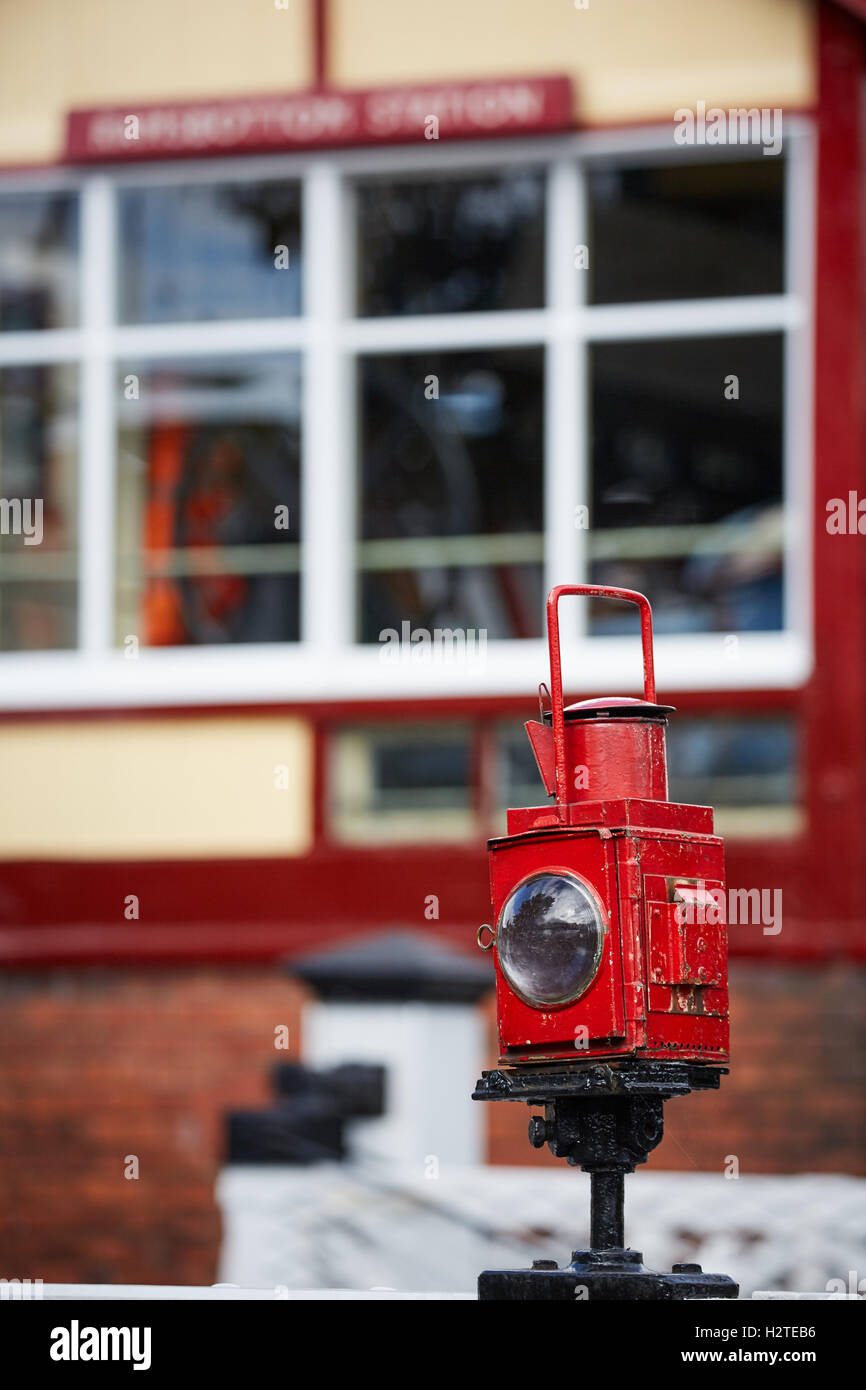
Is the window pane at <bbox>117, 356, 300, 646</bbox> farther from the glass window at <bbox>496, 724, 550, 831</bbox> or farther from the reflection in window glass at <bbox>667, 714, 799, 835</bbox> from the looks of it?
the reflection in window glass at <bbox>667, 714, 799, 835</bbox>

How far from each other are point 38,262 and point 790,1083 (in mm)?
5163

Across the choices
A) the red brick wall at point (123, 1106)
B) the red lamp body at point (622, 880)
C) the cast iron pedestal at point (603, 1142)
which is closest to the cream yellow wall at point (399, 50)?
the red brick wall at point (123, 1106)

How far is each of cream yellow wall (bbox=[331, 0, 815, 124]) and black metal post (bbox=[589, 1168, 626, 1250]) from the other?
634cm

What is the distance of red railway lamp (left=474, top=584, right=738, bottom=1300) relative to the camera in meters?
4.11

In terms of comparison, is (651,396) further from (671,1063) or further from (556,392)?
(671,1063)

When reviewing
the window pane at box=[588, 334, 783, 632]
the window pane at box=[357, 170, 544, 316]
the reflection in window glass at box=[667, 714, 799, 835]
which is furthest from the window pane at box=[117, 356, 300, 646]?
the reflection in window glass at box=[667, 714, 799, 835]

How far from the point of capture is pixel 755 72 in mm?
9453

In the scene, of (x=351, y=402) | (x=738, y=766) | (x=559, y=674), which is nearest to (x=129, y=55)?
(x=351, y=402)

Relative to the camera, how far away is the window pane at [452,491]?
9.76m

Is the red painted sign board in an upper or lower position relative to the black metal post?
upper

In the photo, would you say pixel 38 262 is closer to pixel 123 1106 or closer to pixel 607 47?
pixel 607 47

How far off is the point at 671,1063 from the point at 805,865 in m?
5.09
